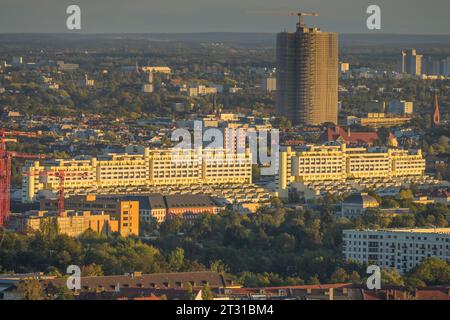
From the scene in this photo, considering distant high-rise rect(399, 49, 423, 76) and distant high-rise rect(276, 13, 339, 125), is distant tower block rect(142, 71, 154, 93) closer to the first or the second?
distant high-rise rect(276, 13, 339, 125)

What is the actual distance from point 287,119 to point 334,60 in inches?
305

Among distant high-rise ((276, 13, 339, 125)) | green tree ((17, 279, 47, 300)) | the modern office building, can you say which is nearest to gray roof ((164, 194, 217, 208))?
green tree ((17, 279, 47, 300))

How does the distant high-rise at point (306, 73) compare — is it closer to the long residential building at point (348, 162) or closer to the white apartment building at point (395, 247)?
the long residential building at point (348, 162)

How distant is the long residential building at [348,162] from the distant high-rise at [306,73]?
21635mm

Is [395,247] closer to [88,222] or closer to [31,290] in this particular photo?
[88,222]

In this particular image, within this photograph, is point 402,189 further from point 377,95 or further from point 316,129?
point 377,95

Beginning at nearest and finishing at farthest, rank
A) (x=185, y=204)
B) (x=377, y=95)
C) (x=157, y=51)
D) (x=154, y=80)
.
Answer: (x=185, y=204) → (x=377, y=95) → (x=154, y=80) → (x=157, y=51)

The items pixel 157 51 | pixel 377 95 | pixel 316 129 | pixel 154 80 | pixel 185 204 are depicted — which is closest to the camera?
pixel 185 204

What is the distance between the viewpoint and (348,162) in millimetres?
65062

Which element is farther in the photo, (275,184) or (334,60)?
(334,60)

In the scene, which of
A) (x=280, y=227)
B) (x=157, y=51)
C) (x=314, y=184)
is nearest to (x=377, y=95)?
(x=157, y=51)

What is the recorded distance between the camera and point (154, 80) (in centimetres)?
10950

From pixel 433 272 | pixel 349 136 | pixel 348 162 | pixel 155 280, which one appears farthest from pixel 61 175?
pixel 349 136

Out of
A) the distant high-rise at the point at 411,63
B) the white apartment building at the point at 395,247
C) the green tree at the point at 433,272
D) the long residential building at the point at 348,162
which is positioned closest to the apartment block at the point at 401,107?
the distant high-rise at the point at 411,63
